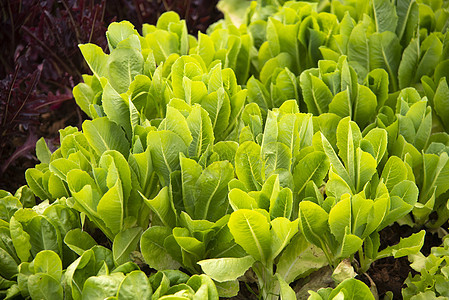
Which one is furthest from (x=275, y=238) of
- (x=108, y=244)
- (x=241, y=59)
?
(x=241, y=59)

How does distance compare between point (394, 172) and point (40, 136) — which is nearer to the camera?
point (394, 172)

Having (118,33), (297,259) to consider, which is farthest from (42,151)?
(297,259)

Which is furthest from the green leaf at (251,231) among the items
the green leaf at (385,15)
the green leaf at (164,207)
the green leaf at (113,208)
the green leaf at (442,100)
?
the green leaf at (385,15)

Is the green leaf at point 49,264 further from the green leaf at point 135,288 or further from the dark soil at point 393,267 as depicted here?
the dark soil at point 393,267

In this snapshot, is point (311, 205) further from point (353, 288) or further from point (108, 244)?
point (108, 244)

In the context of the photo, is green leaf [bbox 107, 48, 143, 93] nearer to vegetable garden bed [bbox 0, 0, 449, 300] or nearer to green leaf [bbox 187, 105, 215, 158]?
vegetable garden bed [bbox 0, 0, 449, 300]

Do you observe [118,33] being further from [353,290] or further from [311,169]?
[353,290]

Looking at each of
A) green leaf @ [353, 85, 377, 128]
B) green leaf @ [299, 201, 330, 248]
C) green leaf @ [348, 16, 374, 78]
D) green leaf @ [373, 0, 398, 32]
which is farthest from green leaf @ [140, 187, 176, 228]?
green leaf @ [373, 0, 398, 32]
